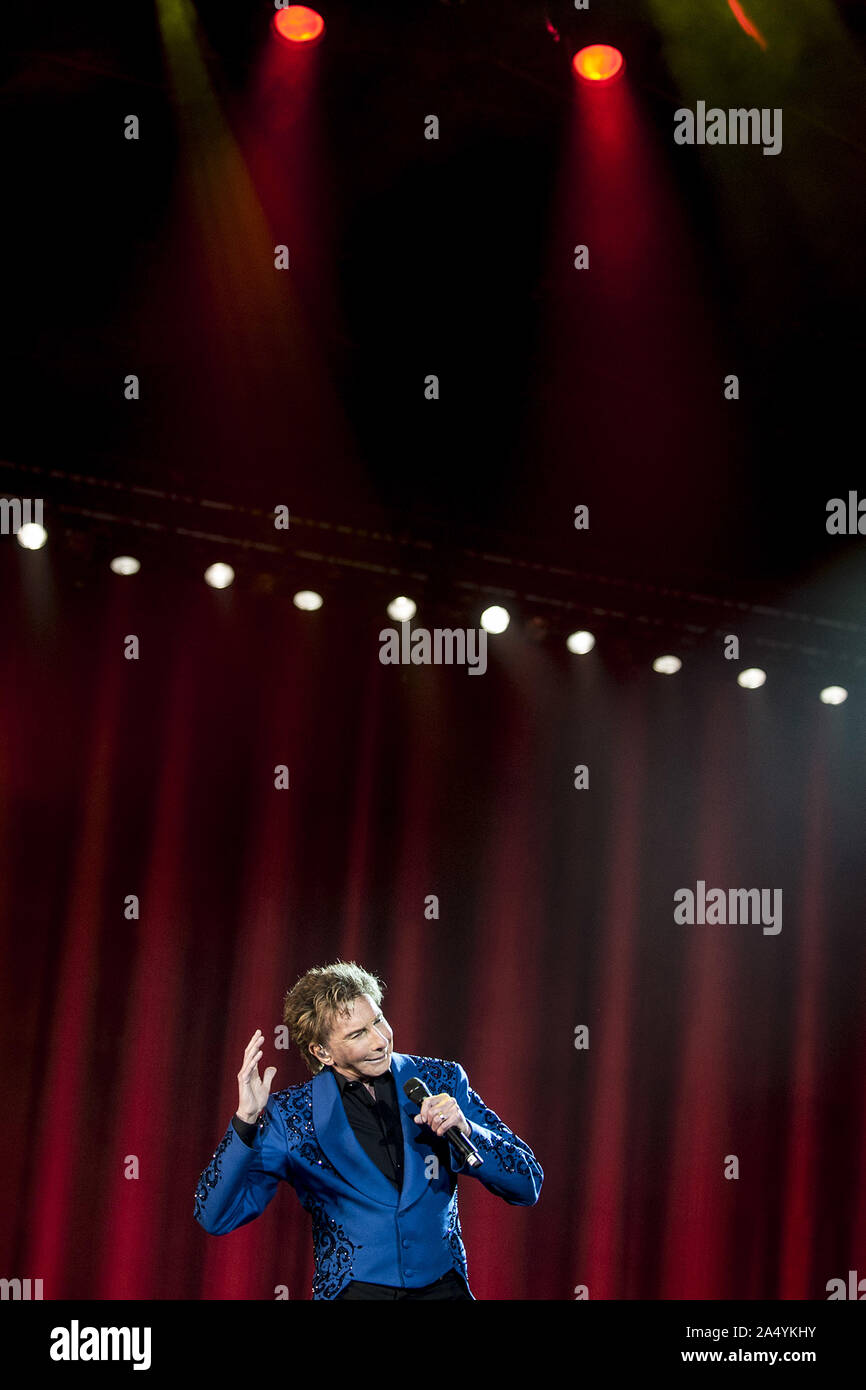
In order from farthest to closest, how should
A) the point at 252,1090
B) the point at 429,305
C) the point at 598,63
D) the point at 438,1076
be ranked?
the point at 429,305 → the point at 598,63 → the point at 438,1076 → the point at 252,1090

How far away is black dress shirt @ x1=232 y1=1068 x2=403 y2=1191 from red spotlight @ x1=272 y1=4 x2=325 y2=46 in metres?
2.73

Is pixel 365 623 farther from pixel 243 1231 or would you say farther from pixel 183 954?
pixel 243 1231

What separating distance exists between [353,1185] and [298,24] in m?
2.98

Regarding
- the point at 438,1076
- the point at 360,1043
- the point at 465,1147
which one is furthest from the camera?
the point at 438,1076

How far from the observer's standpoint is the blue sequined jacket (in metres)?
2.80

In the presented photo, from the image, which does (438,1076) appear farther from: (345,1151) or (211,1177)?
(211,1177)

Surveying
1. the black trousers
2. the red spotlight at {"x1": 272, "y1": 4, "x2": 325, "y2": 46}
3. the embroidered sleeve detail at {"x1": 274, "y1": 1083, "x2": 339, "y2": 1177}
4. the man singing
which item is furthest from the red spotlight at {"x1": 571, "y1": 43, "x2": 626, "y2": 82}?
the black trousers

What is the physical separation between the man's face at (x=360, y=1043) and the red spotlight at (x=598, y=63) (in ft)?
8.59

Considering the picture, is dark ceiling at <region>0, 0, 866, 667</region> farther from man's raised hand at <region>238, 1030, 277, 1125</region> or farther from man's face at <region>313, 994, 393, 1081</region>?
man's raised hand at <region>238, 1030, 277, 1125</region>

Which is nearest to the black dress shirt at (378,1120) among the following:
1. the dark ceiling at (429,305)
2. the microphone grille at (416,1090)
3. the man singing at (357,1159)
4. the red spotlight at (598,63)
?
the man singing at (357,1159)

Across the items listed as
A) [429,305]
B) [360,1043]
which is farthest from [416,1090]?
[429,305]

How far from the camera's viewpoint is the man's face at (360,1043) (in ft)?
9.55

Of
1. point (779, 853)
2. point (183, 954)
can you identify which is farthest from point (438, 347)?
point (779, 853)

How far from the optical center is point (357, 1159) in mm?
2871
